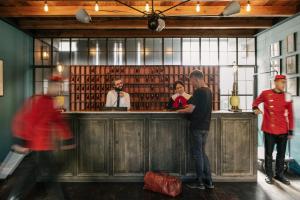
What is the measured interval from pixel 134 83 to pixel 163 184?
4.49 metres

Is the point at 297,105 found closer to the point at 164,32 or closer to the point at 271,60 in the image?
the point at 271,60

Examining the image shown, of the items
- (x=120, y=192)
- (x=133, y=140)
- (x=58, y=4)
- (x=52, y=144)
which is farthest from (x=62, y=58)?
(x=52, y=144)

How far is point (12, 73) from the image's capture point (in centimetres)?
672

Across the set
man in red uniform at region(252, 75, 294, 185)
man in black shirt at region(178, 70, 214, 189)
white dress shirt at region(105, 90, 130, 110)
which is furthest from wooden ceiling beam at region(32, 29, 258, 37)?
man in black shirt at region(178, 70, 214, 189)

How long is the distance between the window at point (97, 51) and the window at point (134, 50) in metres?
0.67

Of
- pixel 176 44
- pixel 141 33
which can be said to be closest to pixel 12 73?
pixel 141 33

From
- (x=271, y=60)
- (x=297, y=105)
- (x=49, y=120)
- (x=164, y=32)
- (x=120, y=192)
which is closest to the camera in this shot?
(x=49, y=120)

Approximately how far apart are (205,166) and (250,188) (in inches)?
30.1

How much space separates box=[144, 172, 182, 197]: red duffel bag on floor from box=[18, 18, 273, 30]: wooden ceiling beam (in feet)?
13.0

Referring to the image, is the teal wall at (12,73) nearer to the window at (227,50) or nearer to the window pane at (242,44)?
the window at (227,50)

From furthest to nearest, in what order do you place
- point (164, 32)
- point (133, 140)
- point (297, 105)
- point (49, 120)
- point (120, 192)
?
point (164, 32) < point (297, 105) < point (133, 140) < point (120, 192) < point (49, 120)

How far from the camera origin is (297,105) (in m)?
5.66

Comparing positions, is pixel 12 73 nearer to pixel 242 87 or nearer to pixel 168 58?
pixel 168 58

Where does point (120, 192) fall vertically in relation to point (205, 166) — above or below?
below
